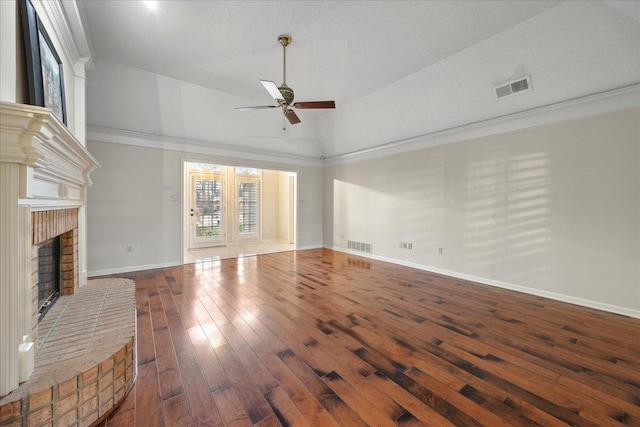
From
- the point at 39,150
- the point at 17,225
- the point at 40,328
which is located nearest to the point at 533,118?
the point at 39,150

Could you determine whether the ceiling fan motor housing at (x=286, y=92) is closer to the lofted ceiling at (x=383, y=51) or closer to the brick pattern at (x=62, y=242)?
the lofted ceiling at (x=383, y=51)

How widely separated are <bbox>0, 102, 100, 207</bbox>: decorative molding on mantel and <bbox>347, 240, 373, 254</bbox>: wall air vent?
5.40 metres

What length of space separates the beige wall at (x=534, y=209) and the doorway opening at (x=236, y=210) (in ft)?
11.8

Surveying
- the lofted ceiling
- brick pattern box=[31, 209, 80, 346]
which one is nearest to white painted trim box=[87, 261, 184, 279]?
brick pattern box=[31, 209, 80, 346]

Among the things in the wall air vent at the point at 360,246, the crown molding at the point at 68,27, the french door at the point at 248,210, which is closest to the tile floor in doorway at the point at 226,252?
the french door at the point at 248,210

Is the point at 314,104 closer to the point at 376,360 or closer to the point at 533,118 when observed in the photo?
the point at 376,360

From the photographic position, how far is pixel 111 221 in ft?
15.0

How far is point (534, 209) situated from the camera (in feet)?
12.1

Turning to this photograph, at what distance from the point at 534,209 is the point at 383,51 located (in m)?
3.14

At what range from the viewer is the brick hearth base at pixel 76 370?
4.12 feet

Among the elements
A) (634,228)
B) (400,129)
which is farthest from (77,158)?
(634,228)

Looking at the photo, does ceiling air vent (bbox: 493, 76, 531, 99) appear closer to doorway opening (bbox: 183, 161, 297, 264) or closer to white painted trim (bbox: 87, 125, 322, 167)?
white painted trim (bbox: 87, 125, 322, 167)

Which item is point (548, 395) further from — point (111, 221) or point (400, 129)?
point (111, 221)

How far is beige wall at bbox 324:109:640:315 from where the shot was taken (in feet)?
9.99
